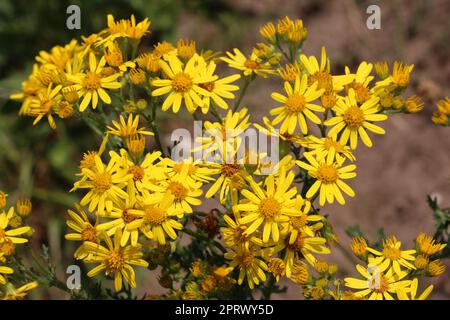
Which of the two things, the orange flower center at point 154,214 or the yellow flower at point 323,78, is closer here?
the orange flower center at point 154,214

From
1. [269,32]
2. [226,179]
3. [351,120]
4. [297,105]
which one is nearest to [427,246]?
[351,120]

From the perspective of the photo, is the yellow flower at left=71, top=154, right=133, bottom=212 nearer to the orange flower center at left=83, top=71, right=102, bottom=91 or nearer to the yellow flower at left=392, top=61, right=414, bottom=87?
the orange flower center at left=83, top=71, right=102, bottom=91

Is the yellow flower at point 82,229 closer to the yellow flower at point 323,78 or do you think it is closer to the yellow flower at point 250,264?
the yellow flower at point 250,264

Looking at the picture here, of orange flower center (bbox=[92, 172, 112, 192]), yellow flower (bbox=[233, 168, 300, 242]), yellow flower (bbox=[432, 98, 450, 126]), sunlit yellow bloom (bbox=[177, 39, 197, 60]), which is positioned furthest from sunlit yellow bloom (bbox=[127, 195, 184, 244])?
yellow flower (bbox=[432, 98, 450, 126])

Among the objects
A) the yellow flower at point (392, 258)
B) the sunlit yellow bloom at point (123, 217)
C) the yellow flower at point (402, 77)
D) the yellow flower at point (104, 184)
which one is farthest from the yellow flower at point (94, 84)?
the yellow flower at point (392, 258)
